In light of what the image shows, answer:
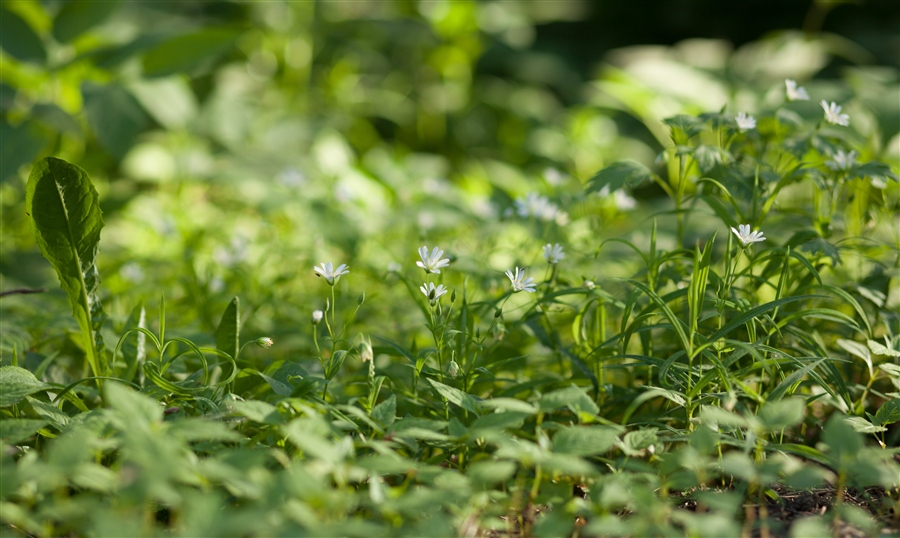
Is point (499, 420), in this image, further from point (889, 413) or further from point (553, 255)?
point (889, 413)

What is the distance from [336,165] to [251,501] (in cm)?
207

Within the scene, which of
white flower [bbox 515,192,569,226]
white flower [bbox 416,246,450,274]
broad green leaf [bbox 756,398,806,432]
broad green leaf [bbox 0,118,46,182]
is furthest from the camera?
broad green leaf [bbox 0,118,46,182]

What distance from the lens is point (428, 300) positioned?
1.25m

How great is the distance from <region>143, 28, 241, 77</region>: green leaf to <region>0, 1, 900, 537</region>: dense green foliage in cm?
1

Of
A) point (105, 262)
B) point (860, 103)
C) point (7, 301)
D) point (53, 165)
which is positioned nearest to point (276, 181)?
point (105, 262)

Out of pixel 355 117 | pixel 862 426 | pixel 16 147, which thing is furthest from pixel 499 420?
pixel 355 117

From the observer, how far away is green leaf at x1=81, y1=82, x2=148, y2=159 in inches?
79.7

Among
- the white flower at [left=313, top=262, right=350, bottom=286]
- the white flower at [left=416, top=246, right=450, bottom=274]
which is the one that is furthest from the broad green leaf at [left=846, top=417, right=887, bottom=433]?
the white flower at [left=313, top=262, right=350, bottom=286]

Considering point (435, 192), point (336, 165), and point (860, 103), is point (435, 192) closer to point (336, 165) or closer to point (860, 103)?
point (336, 165)

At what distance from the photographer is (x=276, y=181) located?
2.50 m

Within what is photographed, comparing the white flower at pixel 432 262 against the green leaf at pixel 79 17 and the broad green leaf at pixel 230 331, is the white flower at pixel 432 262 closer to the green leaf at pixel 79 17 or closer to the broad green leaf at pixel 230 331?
the broad green leaf at pixel 230 331

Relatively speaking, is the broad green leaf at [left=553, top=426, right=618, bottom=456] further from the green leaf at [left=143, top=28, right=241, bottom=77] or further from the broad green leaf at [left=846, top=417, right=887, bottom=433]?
the green leaf at [left=143, top=28, right=241, bottom=77]

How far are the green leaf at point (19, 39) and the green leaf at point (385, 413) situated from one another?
1.75 metres

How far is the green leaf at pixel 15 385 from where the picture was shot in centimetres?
95
